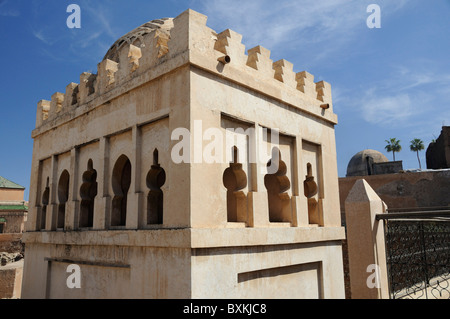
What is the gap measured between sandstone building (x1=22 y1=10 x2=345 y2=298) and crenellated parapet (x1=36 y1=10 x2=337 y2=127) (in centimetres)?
3

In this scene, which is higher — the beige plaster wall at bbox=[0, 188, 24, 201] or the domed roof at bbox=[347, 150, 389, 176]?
the domed roof at bbox=[347, 150, 389, 176]

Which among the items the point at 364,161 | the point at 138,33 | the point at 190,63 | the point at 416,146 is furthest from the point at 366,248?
the point at 416,146

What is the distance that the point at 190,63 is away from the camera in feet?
15.1

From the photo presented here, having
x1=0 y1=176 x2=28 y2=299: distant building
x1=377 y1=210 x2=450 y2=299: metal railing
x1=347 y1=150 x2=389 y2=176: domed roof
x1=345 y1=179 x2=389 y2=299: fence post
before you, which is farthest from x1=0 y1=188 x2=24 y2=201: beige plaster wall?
x1=345 y1=179 x2=389 y2=299: fence post

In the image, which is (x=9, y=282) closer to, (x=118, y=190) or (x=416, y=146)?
(x=118, y=190)

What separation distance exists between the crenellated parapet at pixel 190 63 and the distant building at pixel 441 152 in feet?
59.2

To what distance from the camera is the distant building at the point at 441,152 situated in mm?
21656

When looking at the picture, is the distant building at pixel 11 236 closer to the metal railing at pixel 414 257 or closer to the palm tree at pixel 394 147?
the metal railing at pixel 414 257

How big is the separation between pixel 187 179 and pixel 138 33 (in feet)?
13.2

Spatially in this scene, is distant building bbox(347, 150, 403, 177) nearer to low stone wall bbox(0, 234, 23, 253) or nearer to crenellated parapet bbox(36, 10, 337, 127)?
crenellated parapet bbox(36, 10, 337, 127)

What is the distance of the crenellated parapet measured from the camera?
4840 millimetres

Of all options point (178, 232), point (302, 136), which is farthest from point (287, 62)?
point (178, 232)

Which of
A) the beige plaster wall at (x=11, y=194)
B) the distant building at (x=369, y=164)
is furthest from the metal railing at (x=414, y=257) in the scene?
the beige plaster wall at (x=11, y=194)
